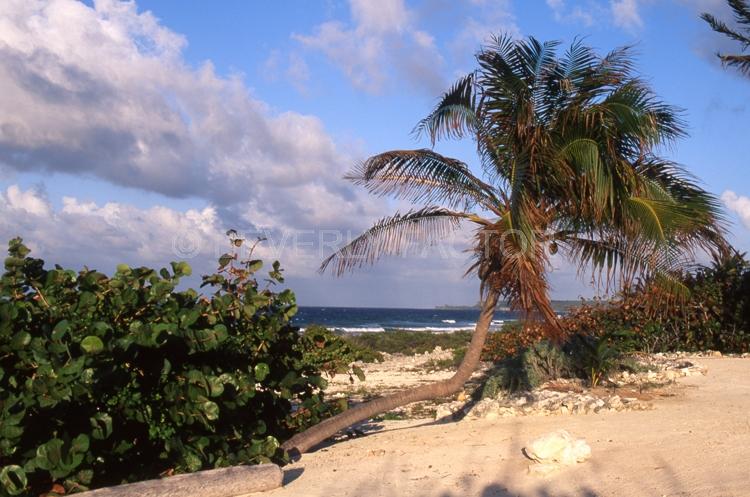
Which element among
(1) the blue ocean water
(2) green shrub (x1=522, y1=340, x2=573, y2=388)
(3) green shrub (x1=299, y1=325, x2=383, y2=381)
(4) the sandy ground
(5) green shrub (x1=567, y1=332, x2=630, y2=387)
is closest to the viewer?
(4) the sandy ground

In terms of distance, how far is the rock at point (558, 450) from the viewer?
5.96 m

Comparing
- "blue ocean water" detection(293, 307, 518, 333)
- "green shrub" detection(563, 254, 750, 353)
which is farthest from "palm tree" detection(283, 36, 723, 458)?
"blue ocean water" detection(293, 307, 518, 333)

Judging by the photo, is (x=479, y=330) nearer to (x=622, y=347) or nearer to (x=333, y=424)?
(x=333, y=424)

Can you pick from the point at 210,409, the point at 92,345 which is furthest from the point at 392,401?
the point at 92,345

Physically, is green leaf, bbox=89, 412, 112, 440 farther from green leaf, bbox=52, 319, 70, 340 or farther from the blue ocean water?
the blue ocean water

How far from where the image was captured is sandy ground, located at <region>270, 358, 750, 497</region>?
18.0 feet

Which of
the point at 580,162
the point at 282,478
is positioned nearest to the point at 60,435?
the point at 282,478

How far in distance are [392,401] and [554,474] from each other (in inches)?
109

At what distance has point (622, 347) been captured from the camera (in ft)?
52.4

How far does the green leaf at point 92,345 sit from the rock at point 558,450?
3.49 meters

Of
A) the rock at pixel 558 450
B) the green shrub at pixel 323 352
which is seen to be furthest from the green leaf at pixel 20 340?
the rock at pixel 558 450

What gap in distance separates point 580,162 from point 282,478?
4.58 meters

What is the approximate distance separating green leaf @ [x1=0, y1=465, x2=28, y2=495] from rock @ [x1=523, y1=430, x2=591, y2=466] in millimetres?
3839

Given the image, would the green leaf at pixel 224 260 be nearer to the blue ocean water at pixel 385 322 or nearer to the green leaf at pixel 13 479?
the green leaf at pixel 13 479
